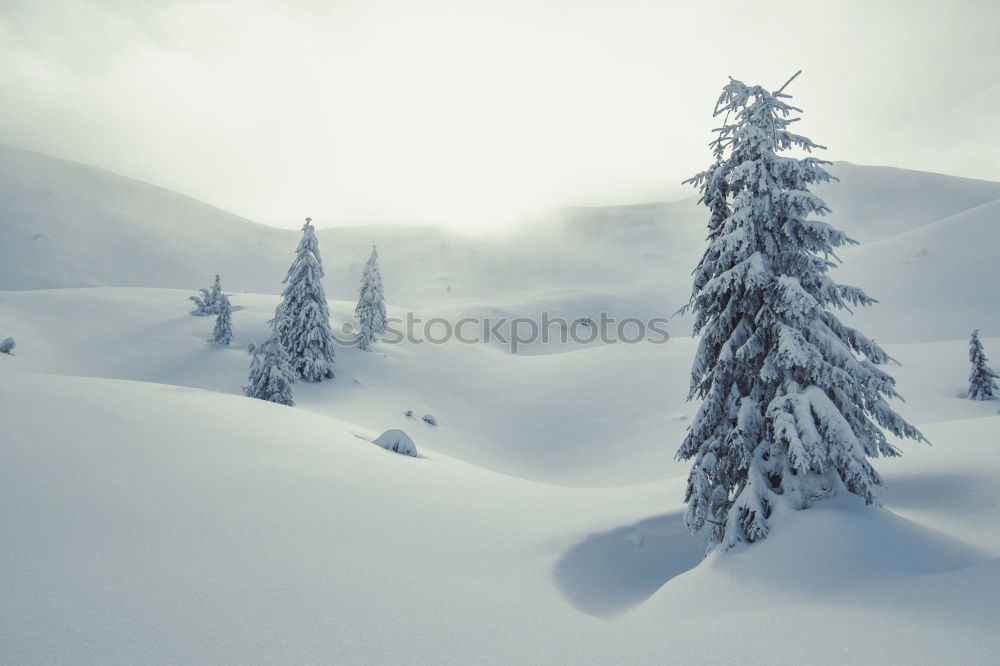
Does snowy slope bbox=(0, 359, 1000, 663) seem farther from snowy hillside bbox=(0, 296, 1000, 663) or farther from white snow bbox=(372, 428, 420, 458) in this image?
white snow bbox=(372, 428, 420, 458)

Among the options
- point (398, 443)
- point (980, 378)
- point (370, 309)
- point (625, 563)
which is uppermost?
point (370, 309)

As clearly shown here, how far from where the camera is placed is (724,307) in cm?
884

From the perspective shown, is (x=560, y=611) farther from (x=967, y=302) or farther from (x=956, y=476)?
(x=967, y=302)

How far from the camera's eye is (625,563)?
8.54m

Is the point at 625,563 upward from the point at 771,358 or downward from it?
downward

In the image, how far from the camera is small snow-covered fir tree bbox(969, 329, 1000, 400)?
77.2 feet

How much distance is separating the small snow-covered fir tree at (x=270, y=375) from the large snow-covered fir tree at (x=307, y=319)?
8.13 metres

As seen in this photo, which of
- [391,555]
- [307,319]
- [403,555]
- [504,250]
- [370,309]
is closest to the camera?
[391,555]

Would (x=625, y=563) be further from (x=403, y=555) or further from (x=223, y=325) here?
(x=223, y=325)

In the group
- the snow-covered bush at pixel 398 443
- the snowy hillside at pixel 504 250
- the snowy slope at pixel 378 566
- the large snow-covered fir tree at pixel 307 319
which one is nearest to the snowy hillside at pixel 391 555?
the snowy slope at pixel 378 566

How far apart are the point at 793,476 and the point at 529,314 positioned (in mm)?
72004

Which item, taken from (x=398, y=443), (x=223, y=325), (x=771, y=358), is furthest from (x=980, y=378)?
(x=223, y=325)

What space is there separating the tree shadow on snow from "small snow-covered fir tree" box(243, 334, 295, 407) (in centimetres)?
1819

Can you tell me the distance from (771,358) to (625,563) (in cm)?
440
